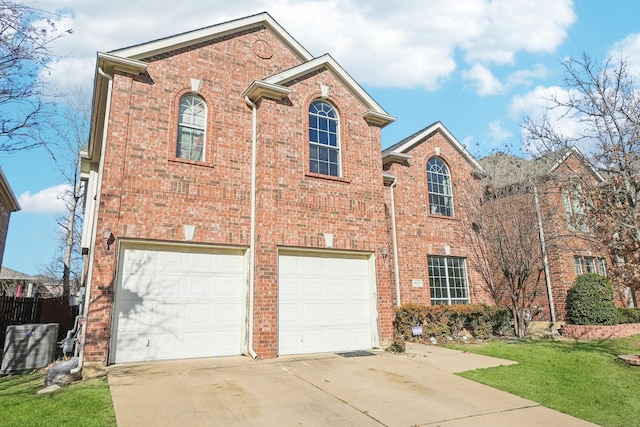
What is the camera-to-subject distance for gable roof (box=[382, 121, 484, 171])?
14.6 m

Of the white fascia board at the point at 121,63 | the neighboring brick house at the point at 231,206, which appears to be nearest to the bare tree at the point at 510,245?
the neighboring brick house at the point at 231,206

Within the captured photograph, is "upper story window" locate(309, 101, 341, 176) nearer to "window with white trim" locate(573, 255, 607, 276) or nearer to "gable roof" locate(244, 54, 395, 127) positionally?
"gable roof" locate(244, 54, 395, 127)

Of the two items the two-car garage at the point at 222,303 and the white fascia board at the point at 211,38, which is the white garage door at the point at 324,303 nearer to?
the two-car garage at the point at 222,303

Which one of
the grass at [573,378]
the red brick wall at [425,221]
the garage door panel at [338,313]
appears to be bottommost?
the grass at [573,378]

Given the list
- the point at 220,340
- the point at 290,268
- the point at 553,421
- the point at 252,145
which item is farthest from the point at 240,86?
the point at 553,421

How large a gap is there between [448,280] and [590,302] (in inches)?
193

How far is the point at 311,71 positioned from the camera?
11.6m

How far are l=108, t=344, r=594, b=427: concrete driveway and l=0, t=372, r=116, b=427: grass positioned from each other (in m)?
0.21

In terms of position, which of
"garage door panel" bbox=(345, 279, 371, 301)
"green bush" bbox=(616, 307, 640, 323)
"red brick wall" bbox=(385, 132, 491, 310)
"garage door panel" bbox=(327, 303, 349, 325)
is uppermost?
"red brick wall" bbox=(385, 132, 491, 310)

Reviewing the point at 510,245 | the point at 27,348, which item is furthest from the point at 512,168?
the point at 27,348

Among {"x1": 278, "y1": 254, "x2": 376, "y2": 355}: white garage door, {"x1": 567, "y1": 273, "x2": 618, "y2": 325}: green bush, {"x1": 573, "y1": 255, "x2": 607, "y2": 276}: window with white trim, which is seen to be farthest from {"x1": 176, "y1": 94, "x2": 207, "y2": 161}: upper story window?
{"x1": 573, "y1": 255, "x2": 607, "y2": 276}: window with white trim

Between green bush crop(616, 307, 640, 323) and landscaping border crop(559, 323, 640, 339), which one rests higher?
green bush crop(616, 307, 640, 323)

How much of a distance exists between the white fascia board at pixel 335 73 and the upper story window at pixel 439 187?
4.03 metres

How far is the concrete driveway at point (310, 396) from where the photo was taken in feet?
18.0
